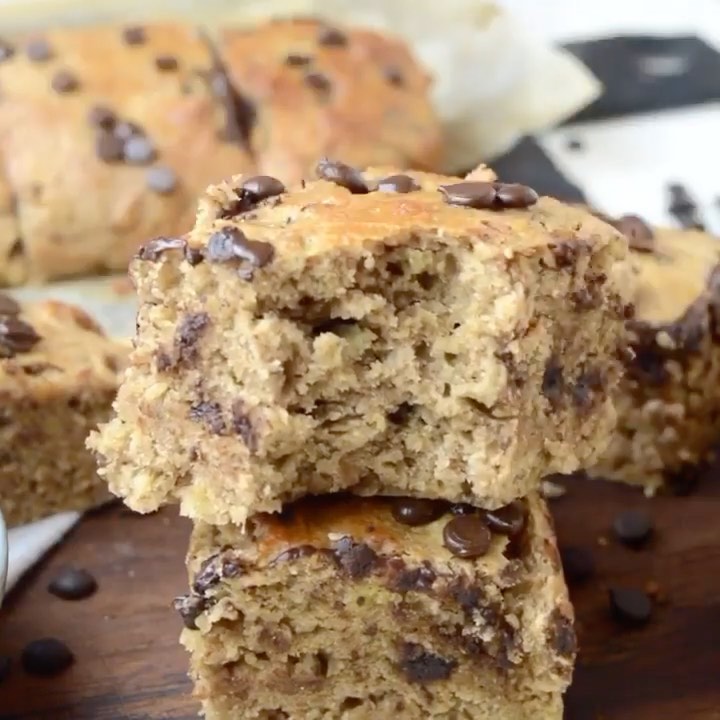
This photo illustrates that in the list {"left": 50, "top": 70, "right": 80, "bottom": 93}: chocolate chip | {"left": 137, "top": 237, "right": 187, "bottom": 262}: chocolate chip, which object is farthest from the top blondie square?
{"left": 50, "top": 70, "right": 80, "bottom": 93}: chocolate chip

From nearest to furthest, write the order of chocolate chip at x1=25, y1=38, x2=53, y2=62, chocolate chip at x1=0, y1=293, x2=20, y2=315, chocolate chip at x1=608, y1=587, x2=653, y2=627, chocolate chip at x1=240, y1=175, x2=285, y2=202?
1. chocolate chip at x1=240, y1=175, x2=285, y2=202
2. chocolate chip at x1=608, y1=587, x2=653, y2=627
3. chocolate chip at x1=0, y1=293, x2=20, y2=315
4. chocolate chip at x1=25, y1=38, x2=53, y2=62

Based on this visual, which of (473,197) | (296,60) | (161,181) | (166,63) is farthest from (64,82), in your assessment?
(473,197)

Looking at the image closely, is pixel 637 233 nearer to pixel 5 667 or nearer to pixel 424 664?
pixel 424 664

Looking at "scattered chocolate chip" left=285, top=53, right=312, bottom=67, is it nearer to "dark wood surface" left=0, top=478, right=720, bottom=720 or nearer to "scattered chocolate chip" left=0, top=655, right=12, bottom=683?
"dark wood surface" left=0, top=478, right=720, bottom=720

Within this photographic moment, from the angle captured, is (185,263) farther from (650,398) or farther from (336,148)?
(336,148)

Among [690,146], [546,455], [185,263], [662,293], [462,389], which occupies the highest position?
[185,263]

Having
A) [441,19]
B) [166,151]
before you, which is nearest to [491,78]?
[441,19]
